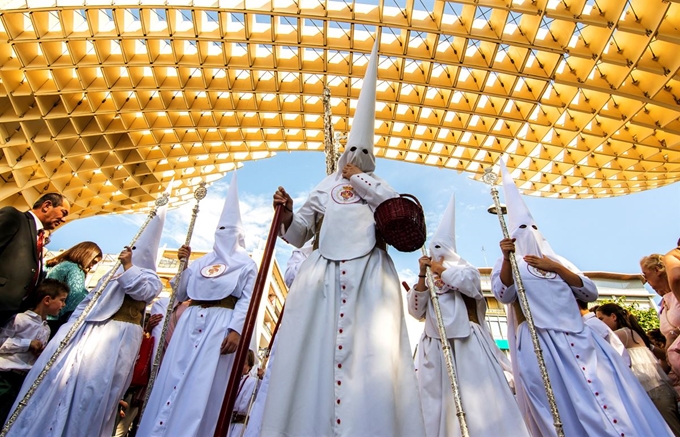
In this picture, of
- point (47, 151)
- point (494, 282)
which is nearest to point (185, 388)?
point (494, 282)

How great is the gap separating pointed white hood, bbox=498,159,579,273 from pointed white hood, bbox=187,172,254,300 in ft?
8.19

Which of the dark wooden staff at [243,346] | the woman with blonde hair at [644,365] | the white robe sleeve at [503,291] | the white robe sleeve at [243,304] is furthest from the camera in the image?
the woman with blonde hair at [644,365]

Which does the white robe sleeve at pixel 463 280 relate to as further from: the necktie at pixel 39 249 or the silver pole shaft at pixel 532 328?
the necktie at pixel 39 249

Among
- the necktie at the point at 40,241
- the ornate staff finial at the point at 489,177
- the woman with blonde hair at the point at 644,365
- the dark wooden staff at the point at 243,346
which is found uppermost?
the ornate staff finial at the point at 489,177

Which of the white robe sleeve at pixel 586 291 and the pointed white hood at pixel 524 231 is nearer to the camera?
the white robe sleeve at pixel 586 291

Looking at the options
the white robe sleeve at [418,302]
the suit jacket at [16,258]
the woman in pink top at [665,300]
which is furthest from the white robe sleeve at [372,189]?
the woman in pink top at [665,300]

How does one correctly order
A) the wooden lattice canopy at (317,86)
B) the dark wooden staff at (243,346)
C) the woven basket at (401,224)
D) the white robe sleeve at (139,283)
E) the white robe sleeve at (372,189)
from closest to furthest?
the dark wooden staff at (243,346), the woven basket at (401,224), the white robe sleeve at (372,189), the white robe sleeve at (139,283), the wooden lattice canopy at (317,86)

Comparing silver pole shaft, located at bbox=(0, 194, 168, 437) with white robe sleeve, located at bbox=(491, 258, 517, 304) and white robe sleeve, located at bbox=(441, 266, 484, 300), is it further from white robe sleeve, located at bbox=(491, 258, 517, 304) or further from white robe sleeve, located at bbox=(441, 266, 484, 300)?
white robe sleeve, located at bbox=(491, 258, 517, 304)

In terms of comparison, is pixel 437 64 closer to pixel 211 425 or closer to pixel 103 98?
pixel 103 98

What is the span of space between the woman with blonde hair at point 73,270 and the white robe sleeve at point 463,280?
3.46 meters

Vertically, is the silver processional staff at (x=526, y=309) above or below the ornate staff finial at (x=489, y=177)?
below

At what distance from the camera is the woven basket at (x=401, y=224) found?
1.95m

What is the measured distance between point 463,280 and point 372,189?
5.60ft

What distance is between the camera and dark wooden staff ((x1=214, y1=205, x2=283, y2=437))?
59.0 inches
